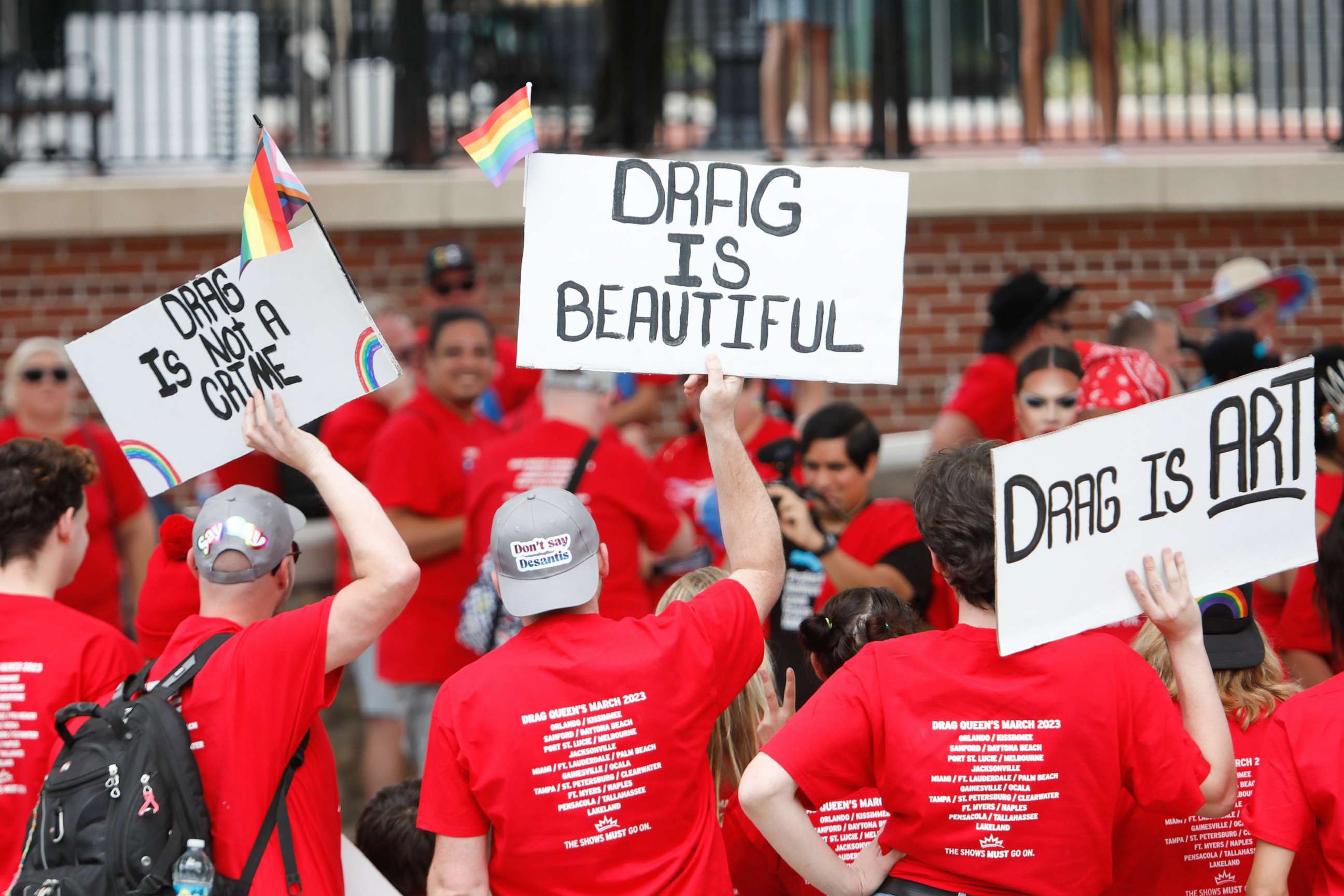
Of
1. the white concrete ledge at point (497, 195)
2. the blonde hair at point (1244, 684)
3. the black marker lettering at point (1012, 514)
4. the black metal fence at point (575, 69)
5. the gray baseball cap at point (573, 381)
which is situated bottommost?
the blonde hair at point (1244, 684)

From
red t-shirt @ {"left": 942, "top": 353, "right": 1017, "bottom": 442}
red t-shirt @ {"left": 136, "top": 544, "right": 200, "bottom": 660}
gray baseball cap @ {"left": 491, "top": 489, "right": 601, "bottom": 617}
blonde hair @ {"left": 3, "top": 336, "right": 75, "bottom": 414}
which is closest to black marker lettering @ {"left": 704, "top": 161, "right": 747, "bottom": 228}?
gray baseball cap @ {"left": 491, "top": 489, "right": 601, "bottom": 617}

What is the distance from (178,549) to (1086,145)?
703 cm

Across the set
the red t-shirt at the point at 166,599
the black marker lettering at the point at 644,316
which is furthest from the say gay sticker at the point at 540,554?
the red t-shirt at the point at 166,599

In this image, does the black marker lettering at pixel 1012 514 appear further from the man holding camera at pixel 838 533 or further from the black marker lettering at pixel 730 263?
the man holding camera at pixel 838 533

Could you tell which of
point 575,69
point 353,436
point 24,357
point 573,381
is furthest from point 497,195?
point 573,381

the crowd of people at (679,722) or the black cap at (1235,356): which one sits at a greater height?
the black cap at (1235,356)

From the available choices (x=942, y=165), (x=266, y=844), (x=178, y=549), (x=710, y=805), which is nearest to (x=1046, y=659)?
(x=710, y=805)

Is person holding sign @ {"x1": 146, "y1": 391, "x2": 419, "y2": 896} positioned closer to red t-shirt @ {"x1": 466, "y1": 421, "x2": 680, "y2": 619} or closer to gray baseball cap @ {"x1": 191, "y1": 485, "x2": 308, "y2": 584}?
gray baseball cap @ {"x1": 191, "y1": 485, "x2": 308, "y2": 584}

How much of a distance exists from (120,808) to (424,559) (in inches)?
105

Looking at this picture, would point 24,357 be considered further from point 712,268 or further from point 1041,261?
point 1041,261

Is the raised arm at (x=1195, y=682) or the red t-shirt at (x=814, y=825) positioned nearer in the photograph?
the raised arm at (x=1195, y=682)

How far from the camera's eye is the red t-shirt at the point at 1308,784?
8.45 ft

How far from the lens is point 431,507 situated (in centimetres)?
530

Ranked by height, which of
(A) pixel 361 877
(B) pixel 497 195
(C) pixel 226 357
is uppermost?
(B) pixel 497 195
